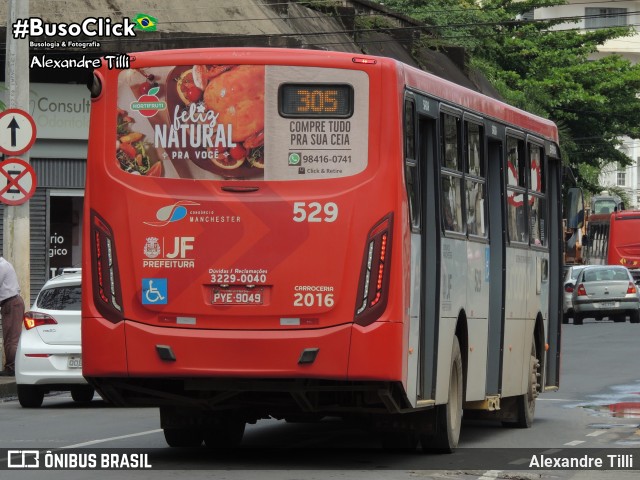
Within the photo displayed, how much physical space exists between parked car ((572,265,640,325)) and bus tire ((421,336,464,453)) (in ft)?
104

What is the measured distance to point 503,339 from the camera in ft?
49.2

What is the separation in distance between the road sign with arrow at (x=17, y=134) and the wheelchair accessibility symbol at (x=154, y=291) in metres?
9.54

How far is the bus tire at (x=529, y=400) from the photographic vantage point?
16.2 meters

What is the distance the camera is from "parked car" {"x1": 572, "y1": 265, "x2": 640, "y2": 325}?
44.7 metres

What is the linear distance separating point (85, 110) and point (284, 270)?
2121 cm

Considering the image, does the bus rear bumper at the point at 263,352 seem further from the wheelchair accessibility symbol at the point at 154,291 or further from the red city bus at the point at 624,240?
the red city bus at the point at 624,240

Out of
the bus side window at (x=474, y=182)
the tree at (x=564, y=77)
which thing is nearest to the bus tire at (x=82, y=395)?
the bus side window at (x=474, y=182)

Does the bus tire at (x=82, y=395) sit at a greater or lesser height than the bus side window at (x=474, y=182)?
lesser

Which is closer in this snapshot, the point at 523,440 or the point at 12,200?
the point at 523,440

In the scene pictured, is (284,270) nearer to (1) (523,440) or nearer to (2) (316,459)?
(2) (316,459)

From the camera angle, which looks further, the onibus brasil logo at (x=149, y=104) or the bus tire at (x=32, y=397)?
the bus tire at (x=32, y=397)

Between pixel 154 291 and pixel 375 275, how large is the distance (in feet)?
5.14

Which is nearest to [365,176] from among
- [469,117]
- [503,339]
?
[469,117]

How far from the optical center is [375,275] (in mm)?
11367
